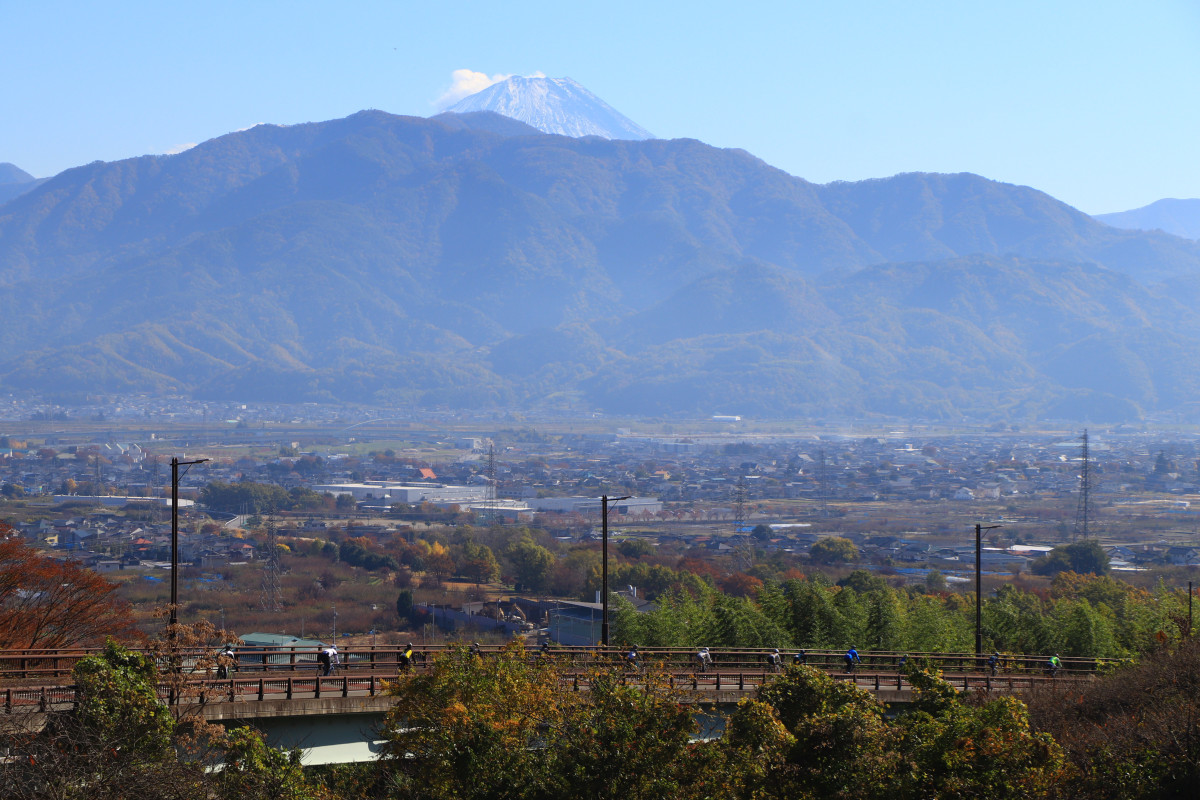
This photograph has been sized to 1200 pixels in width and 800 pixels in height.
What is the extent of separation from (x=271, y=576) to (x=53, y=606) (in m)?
54.8

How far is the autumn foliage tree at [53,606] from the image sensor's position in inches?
1512

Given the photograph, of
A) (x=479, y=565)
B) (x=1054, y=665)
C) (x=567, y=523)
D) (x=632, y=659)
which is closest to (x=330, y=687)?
(x=632, y=659)


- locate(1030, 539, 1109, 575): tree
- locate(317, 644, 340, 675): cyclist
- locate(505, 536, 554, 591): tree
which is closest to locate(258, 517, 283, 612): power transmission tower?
locate(505, 536, 554, 591): tree

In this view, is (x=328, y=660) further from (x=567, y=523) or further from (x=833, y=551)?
(x=567, y=523)

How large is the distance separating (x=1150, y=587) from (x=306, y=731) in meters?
83.8

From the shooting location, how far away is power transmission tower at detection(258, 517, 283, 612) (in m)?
82.9

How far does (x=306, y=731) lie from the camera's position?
25.2m

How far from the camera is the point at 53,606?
133 ft

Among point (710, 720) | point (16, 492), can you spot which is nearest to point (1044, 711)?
point (710, 720)

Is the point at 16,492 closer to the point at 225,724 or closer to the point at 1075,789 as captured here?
the point at 225,724

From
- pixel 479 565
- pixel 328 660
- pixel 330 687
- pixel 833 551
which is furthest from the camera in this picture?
pixel 833 551

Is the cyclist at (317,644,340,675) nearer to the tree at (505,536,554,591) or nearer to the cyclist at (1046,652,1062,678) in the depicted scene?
the cyclist at (1046,652,1062,678)

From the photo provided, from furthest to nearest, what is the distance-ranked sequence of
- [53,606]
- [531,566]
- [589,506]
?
[589,506] < [531,566] < [53,606]

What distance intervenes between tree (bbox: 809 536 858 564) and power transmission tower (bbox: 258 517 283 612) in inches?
2034
